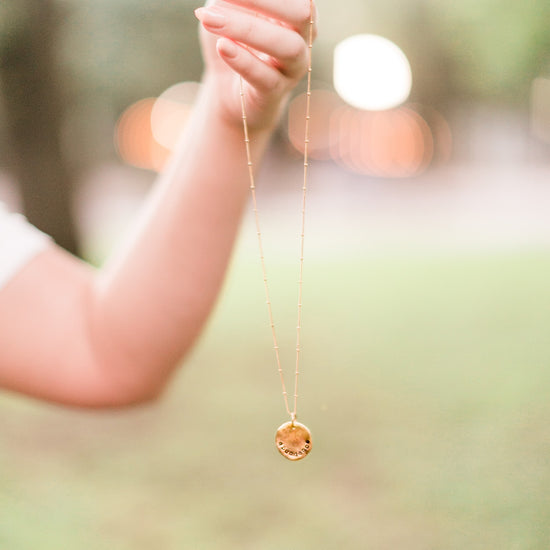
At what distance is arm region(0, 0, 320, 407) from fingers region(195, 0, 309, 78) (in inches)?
1.8

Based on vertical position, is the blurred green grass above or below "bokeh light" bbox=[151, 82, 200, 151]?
below

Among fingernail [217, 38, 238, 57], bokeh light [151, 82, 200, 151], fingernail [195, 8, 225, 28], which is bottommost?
bokeh light [151, 82, 200, 151]

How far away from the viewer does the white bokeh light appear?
5645 mm

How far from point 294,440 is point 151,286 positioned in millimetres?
354

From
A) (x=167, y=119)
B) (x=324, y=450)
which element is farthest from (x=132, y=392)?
(x=167, y=119)

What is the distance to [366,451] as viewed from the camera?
264 centimetres

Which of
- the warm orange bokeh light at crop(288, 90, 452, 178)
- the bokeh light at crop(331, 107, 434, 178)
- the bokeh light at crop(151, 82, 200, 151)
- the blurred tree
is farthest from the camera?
the bokeh light at crop(331, 107, 434, 178)

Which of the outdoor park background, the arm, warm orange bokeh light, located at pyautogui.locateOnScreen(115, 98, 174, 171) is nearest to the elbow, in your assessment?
the arm

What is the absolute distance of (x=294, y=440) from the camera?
0.99 meters

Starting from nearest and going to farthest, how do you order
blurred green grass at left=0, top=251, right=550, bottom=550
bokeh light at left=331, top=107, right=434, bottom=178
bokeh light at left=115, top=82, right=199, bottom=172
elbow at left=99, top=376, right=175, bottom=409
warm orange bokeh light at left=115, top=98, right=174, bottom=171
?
1. elbow at left=99, top=376, right=175, bottom=409
2. blurred green grass at left=0, top=251, right=550, bottom=550
3. bokeh light at left=115, top=82, right=199, bottom=172
4. bokeh light at left=331, top=107, right=434, bottom=178
5. warm orange bokeh light at left=115, top=98, right=174, bottom=171

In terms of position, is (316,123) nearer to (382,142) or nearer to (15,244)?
(382,142)

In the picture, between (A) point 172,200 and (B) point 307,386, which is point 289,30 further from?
(B) point 307,386

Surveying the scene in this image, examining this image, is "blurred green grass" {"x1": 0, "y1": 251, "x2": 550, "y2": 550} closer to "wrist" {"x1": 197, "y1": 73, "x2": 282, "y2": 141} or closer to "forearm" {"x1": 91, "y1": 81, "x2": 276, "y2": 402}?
"forearm" {"x1": 91, "y1": 81, "x2": 276, "y2": 402}

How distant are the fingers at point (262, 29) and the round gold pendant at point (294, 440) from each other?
0.52 m
